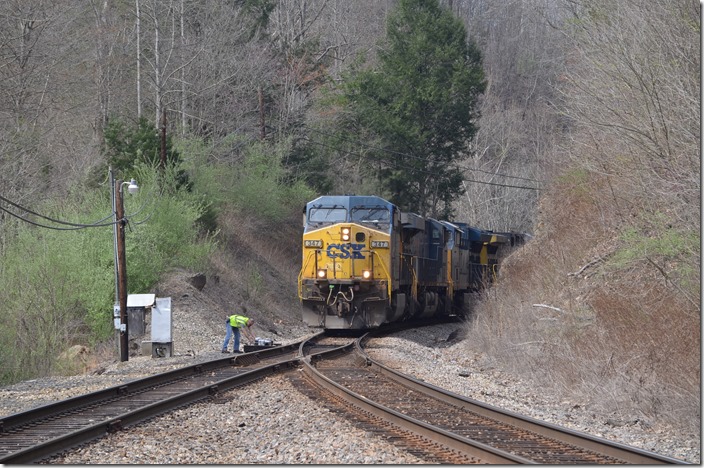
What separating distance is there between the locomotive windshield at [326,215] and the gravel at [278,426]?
6.43m

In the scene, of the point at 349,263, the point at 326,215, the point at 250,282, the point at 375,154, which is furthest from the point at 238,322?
the point at 375,154

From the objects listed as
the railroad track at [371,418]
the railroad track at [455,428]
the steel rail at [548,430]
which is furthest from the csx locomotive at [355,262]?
the steel rail at [548,430]

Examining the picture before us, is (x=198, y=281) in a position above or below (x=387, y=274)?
below

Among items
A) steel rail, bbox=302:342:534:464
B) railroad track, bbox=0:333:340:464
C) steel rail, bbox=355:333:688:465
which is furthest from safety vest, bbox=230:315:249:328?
steel rail, bbox=355:333:688:465

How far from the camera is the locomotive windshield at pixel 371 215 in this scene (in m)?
22.2

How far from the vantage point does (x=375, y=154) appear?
46.0 metres

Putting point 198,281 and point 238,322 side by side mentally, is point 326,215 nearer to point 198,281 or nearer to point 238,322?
point 238,322

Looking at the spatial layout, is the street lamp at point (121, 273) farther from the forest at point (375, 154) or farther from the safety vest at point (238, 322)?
the safety vest at point (238, 322)

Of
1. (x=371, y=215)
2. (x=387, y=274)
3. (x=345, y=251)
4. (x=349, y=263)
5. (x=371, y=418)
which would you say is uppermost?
(x=371, y=215)

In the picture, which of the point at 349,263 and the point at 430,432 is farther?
the point at 349,263

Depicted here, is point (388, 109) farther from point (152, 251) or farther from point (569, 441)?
point (569, 441)

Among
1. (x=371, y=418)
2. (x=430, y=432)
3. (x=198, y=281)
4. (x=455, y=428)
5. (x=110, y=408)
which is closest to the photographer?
(x=430, y=432)

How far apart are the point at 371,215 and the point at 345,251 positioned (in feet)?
4.03

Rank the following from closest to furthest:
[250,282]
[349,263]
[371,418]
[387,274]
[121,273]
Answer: [371,418], [121,273], [387,274], [349,263], [250,282]
